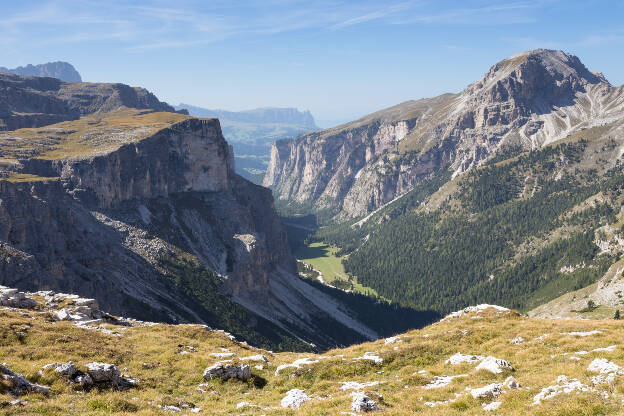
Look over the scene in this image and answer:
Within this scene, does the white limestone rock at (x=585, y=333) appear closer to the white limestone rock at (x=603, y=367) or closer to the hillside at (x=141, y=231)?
the white limestone rock at (x=603, y=367)

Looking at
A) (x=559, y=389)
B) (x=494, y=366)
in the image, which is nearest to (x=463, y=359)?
(x=494, y=366)

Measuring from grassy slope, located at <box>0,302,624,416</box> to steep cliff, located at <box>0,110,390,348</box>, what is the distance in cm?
7118

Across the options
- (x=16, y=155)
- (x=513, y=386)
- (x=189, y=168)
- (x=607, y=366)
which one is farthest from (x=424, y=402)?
(x=189, y=168)

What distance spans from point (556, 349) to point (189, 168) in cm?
18057

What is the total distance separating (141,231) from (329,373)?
135 metres

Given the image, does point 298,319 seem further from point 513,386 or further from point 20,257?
point 513,386

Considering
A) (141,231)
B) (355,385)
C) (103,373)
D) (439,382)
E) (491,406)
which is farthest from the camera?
(141,231)

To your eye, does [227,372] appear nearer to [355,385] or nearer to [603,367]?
[355,385]

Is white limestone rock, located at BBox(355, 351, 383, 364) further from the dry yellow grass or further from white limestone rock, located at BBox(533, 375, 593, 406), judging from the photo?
the dry yellow grass

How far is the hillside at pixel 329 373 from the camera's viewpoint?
21.2 metres

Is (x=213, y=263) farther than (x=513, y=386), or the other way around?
(x=213, y=263)

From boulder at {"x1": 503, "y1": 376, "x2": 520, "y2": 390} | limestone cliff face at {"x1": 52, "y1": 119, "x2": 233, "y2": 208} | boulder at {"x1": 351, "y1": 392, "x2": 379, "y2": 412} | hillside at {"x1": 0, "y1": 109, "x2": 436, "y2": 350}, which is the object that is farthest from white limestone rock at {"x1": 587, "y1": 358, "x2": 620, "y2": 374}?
limestone cliff face at {"x1": 52, "y1": 119, "x2": 233, "y2": 208}

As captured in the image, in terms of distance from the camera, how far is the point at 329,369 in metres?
31.4

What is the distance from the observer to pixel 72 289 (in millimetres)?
103125
